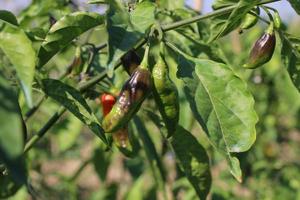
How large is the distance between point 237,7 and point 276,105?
8.97 ft

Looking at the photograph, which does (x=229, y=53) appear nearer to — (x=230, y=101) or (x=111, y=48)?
(x=230, y=101)

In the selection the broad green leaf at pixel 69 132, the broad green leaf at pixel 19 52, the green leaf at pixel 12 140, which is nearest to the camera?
the green leaf at pixel 12 140

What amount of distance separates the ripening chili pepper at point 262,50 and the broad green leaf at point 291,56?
0.22ft

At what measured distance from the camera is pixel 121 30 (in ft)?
3.50

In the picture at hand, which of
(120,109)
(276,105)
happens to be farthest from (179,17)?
(276,105)

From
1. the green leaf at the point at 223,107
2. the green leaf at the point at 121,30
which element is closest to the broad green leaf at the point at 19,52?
the green leaf at the point at 121,30

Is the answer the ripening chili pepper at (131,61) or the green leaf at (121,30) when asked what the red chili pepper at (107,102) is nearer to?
the ripening chili pepper at (131,61)

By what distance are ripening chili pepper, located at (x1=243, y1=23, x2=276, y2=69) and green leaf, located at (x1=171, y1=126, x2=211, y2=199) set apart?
259 mm

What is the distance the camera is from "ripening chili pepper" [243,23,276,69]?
132 centimetres

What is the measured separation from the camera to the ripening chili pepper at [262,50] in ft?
4.32

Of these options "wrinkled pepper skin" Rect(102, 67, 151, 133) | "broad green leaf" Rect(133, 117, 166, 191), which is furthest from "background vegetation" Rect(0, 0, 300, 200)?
"wrinkled pepper skin" Rect(102, 67, 151, 133)

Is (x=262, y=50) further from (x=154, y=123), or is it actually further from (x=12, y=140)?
(x=12, y=140)

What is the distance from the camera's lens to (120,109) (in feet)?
3.74

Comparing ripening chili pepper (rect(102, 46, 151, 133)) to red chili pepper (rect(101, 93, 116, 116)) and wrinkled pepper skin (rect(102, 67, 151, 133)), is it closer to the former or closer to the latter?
wrinkled pepper skin (rect(102, 67, 151, 133))
